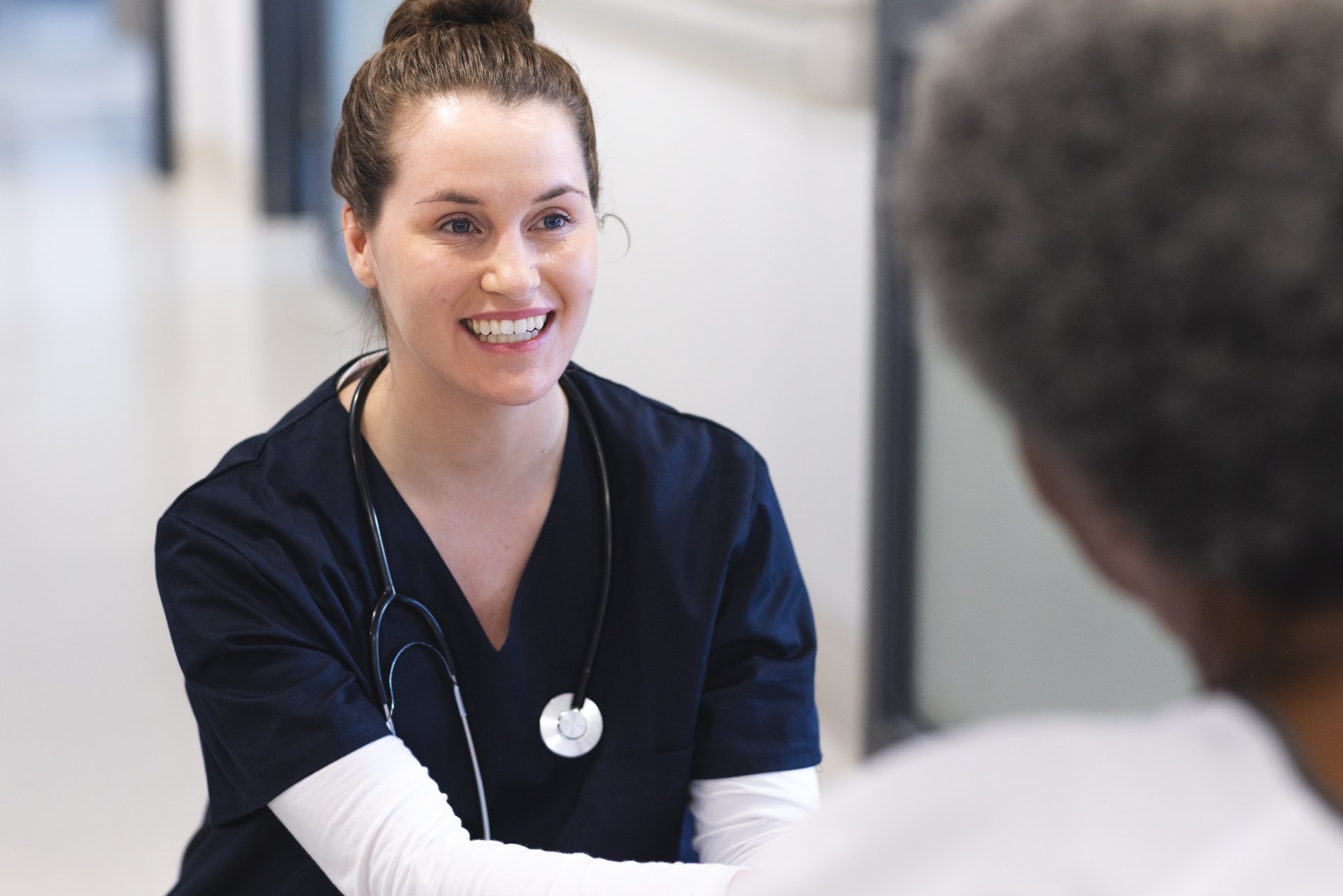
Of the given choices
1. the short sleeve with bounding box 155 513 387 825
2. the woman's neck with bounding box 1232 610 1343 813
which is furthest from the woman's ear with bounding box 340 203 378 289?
the woman's neck with bounding box 1232 610 1343 813

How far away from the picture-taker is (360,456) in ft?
4.30

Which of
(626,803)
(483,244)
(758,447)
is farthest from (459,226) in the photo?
(758,447)

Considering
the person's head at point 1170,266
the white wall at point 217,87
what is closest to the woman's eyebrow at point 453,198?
the person's head at point 1170,266

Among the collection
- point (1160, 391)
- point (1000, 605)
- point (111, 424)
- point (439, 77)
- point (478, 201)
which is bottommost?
point (1000, 605)

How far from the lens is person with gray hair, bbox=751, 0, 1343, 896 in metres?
0.52

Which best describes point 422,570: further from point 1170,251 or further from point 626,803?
point 1170,251

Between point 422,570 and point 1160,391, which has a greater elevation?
point 1160,391

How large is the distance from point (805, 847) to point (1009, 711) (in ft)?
5.67

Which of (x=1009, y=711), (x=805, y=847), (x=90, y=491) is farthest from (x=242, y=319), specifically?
(x=805, y=847)

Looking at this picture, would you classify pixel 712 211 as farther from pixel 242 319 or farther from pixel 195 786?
pixel 242 319

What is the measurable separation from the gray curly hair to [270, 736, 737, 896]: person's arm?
25.2 inches

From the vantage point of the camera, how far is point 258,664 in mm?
1194

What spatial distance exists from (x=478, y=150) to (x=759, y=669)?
0.51 meters

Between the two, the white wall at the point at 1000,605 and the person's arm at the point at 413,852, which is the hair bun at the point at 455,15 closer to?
the person's arm at the point at 413,852
